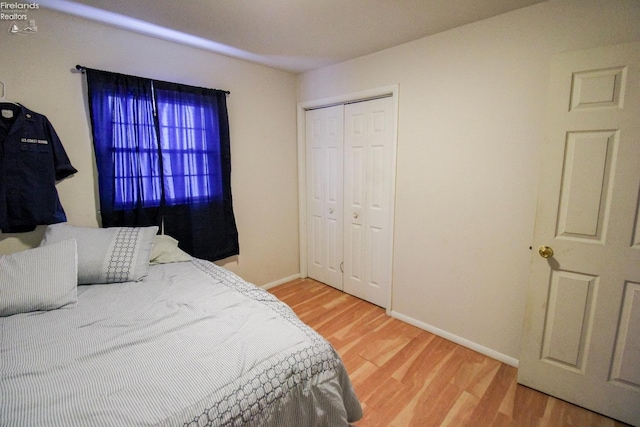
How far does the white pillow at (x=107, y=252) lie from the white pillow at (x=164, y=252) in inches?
7.6

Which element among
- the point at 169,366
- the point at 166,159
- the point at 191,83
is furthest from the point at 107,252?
the point at 191,83

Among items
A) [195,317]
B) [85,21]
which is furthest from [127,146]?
[195,317]

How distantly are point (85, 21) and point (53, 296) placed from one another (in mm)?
1853

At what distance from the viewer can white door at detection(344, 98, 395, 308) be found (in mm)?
2643

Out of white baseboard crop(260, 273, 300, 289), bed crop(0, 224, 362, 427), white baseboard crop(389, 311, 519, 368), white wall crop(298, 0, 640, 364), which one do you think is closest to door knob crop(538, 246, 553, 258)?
white wall crop(298, 0, 640, 364)

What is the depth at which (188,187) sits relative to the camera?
2.54 m

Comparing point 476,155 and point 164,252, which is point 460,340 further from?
point 164,252

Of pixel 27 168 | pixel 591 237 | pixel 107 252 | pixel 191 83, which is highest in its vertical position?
pixel 191 83

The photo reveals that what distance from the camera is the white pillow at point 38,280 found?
1409 millimetres

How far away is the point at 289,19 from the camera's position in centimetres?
198

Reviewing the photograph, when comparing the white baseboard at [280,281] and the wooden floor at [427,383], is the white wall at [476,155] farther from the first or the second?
the white baseboard at [280,281]

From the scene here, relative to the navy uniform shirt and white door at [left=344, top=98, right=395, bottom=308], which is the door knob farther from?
the navy uniform shirt

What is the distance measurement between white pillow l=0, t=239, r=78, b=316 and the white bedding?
52 mm

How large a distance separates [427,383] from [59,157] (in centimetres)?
286
